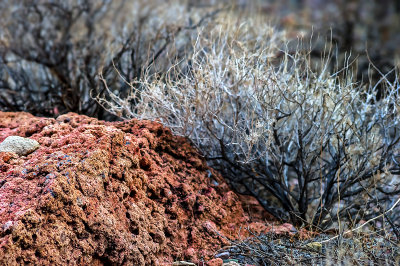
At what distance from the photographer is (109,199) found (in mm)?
3299

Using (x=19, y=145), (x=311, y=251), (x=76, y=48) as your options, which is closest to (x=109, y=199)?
(x=19, y=145)

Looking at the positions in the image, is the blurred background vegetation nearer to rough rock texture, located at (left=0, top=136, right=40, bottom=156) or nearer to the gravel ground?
rough rock texture, located at (left=0, top=136, right=40, bottom=156)

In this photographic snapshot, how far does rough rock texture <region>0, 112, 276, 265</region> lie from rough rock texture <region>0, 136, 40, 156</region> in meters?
0.07

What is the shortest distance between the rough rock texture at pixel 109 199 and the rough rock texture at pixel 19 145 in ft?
0.23

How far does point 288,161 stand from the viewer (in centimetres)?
476

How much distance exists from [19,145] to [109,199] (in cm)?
90

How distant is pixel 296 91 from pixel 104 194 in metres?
2.03

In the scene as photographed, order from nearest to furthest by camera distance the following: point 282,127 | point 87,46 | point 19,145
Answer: point 19,145 < point 282,127 < point 87,46

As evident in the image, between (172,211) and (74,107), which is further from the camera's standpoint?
(74,107)

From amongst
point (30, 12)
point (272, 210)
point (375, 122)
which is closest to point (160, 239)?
point (272, 210)

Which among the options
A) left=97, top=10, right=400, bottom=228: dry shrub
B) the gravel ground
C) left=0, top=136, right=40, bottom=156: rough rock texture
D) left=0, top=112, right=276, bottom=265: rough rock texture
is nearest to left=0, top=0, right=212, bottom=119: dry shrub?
left=97, top=10, right=400, bottom=228: dry shrub

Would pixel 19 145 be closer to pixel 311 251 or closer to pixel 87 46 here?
pixel 311 251

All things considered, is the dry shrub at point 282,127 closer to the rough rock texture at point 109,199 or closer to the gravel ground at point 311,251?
the rough rock texture at point 109,199

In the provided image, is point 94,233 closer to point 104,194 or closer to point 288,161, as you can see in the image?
point 104,194
